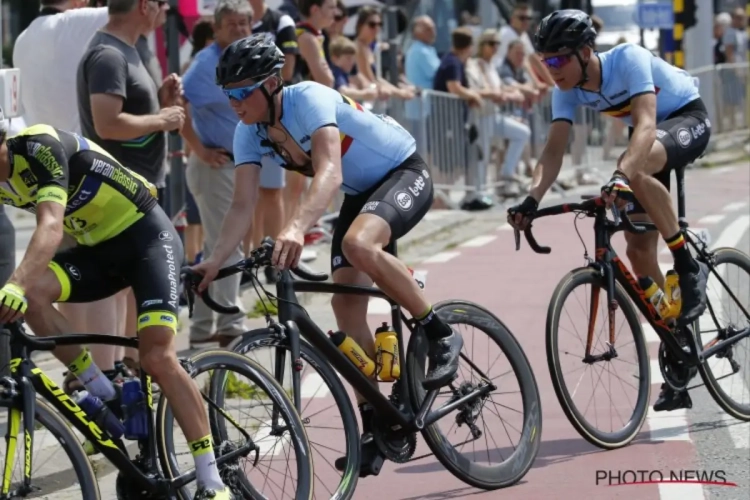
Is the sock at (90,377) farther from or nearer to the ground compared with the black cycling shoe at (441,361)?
farther from the ground

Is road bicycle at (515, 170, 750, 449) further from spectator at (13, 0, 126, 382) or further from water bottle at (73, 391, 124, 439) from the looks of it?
spectator at (13, 0, 126, 382)

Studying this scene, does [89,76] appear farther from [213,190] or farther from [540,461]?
[540,461]

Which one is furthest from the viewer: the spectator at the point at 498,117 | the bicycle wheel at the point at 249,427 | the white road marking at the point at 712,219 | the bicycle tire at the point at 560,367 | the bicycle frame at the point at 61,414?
the spectator at the point at 498,117

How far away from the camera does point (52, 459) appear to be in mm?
4965

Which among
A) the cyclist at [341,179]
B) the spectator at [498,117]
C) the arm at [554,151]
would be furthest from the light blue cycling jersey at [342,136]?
the spectator at [498,117]

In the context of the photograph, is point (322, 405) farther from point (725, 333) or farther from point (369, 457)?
point (725, 333)

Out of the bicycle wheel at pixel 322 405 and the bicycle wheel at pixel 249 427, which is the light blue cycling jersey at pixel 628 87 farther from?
the bicycle wheel at pixel 249 427

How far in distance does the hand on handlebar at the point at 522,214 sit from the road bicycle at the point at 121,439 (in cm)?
185

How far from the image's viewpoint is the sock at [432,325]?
622 centimetres

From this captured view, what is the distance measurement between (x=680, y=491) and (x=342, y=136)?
1896 millimetres

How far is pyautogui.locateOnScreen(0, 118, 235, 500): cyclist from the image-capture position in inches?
203

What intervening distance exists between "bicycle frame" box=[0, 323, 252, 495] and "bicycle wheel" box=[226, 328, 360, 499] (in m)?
0.30

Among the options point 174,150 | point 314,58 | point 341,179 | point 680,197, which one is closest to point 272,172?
point 174,150

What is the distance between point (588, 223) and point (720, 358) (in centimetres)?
764
